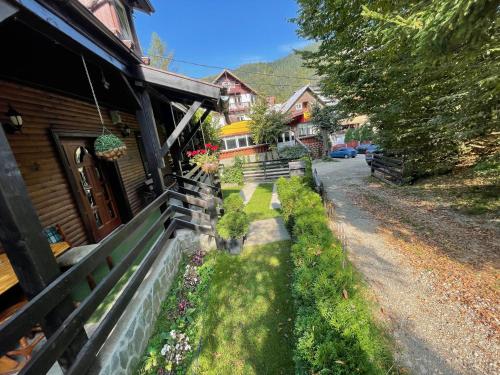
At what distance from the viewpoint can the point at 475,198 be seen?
18.1 feet

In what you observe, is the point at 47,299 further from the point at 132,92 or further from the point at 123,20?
the point at 123,20

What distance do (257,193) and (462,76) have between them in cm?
730

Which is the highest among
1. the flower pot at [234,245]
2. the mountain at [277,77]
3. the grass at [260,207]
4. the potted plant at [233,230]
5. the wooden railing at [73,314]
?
the mountain at [277,77]

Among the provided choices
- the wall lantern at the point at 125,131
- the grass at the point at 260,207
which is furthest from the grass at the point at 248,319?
the wall lantern at the point at 125,131

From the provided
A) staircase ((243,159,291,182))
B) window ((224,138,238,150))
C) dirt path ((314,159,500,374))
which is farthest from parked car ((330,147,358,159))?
dirt path ((314,159,500,374))

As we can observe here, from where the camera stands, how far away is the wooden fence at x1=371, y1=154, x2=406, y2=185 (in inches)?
329

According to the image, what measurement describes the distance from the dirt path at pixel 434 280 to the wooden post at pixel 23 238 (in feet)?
10.4

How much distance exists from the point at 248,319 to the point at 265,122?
1769 centimetres

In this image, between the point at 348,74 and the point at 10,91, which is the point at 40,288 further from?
the point at 348,74

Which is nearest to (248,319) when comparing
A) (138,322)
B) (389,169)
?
(138,322)

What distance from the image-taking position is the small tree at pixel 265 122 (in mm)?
19094

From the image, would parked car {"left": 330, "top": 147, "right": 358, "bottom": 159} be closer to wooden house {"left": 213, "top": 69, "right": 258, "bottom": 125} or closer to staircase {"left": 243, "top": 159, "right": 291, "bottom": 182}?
staircase {"left": 243, "top": 159, "right": 291, "bottom": 182}

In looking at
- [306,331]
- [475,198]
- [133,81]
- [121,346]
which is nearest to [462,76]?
[475,198]

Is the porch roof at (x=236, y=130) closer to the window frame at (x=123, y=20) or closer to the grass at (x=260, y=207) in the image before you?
the grass at (x=260, y=207)
